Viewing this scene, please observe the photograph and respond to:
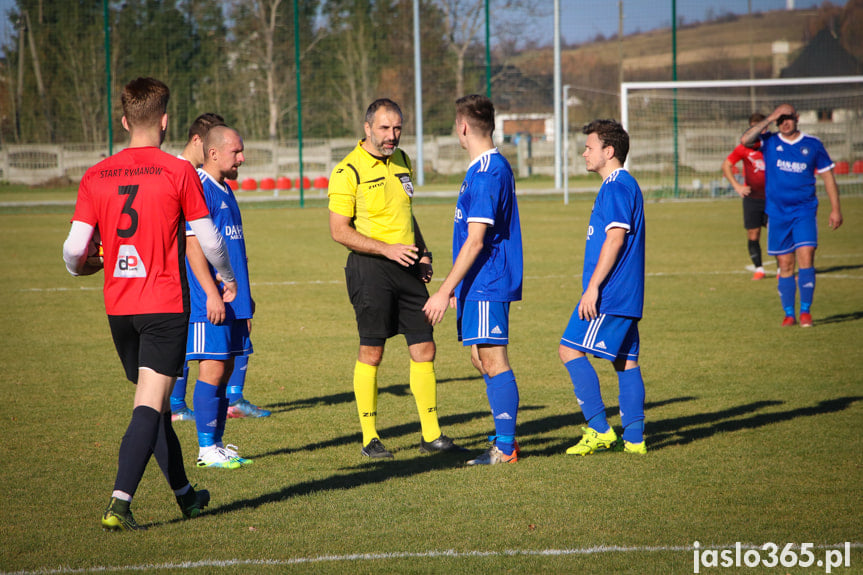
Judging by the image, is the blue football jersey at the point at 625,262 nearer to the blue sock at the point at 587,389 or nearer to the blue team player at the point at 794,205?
the blue sock at the point at 587,389

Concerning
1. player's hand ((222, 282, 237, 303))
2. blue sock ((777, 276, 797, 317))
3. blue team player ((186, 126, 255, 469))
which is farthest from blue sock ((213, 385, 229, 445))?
blue sock ((777, 276, 797, 317))

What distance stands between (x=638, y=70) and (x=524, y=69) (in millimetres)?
7346

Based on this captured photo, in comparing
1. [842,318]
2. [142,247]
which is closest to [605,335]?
[142,247]

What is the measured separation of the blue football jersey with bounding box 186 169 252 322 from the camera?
552cm

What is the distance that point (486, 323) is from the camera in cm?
527

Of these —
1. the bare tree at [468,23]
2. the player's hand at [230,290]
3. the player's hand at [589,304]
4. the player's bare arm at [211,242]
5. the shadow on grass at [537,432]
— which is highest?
the bare tree at [468,23]

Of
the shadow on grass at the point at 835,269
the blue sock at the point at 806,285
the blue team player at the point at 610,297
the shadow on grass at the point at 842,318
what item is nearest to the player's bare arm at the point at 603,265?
the blue team player at the point at 610,297

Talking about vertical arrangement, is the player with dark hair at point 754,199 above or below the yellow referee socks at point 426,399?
above

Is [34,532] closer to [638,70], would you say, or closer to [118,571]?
[118,571]

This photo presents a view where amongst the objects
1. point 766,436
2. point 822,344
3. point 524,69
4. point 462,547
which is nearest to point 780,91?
point 524,69

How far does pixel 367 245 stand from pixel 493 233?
80cm

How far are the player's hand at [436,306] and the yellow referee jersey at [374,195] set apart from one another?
25.3 inches

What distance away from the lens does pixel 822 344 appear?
352 inches

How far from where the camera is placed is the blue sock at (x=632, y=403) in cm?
548
